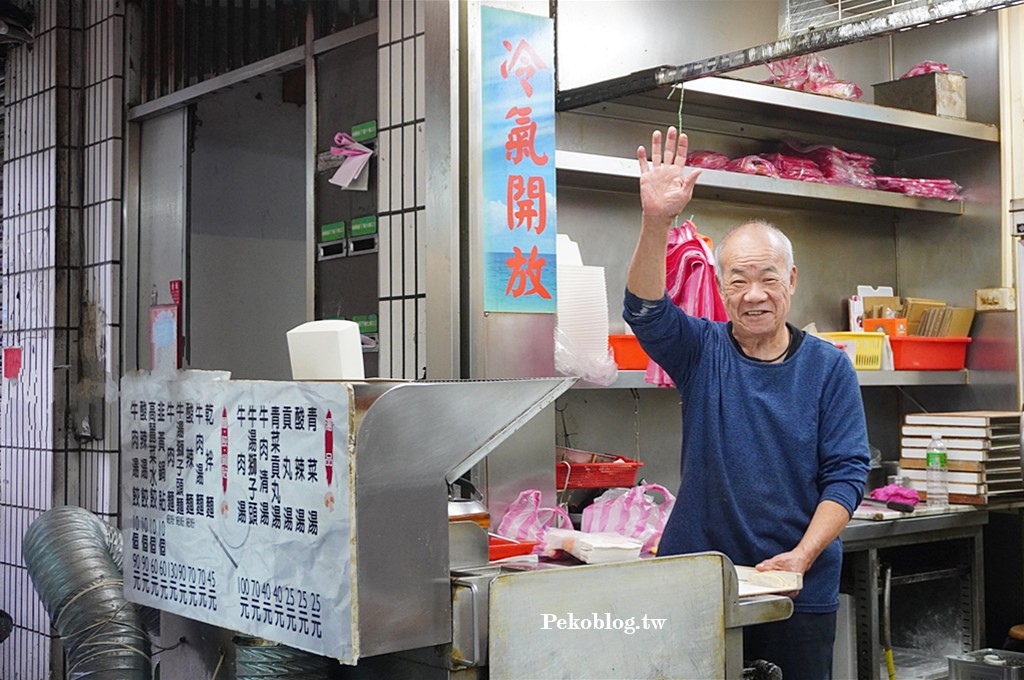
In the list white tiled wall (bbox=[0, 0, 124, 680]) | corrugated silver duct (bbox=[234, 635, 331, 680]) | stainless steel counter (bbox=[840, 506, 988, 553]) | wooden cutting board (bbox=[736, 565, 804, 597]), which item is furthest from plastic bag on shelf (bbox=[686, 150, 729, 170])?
corrugated silver duct (bbox=[234, 635, 331, 680])

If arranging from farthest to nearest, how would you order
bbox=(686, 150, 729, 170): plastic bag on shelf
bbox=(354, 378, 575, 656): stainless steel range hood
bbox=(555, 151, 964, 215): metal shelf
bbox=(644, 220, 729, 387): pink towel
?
bbox=(686, 150, 729, 170): plastic bag on shelf < bbox=(555, 151, 964, 215): metal shelf < bbox=(644, 220, 729, 387): pink towel < bbox=(354, 378, 575, 656): stainless steel range hood

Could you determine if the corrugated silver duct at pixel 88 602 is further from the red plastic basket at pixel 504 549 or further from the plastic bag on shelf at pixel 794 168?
the plastic bag on shelf at pixel 794 168

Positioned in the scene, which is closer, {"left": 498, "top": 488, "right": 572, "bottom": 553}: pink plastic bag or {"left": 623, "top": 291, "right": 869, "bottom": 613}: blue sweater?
{"left": 623, "top": 291, "right": 869, "bottom": 613}: blue sweater

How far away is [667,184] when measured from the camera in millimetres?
2883

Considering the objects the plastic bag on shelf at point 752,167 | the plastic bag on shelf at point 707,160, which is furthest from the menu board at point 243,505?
the plastic bag on shelf at point 752,167

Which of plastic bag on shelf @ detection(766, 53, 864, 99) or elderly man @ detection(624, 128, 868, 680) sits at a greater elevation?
plastic bag on shelf @ detection(766, 53, 864, 99)

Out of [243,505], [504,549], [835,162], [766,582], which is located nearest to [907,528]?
[835,162]

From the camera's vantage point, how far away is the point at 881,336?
5.30 metres

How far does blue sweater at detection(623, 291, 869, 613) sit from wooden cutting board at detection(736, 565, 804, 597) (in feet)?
0.98

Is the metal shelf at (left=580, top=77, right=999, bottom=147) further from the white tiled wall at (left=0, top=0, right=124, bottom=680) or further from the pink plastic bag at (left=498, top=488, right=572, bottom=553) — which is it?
the white tiled wall at (left=0, top=0, right=124, bottom=680)

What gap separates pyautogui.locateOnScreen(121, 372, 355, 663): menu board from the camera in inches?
81.2

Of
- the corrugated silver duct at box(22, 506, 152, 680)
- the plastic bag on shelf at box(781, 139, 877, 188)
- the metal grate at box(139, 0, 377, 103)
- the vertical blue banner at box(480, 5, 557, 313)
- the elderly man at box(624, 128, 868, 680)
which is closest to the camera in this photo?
the elderly man at box(624, 128, 868, 680)

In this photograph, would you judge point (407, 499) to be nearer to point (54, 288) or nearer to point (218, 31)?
point (218, 31)

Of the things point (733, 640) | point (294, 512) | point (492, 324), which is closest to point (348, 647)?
point (294, 512)
